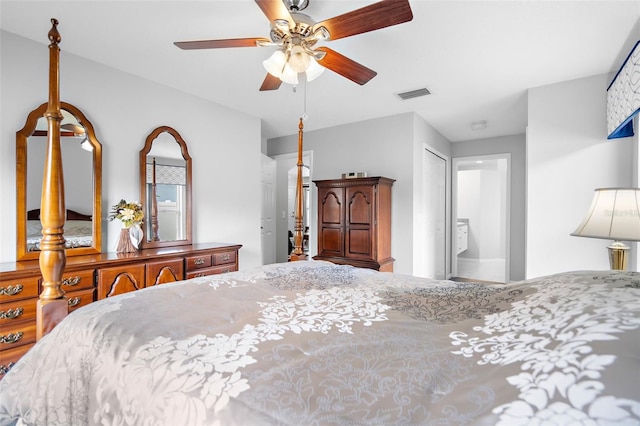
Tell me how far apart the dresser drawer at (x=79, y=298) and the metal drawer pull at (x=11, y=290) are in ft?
0.85

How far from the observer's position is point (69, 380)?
0.91 meters

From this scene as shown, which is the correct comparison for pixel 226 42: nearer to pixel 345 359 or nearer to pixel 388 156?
pixel 345 359

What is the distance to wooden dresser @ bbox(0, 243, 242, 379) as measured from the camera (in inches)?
76.0

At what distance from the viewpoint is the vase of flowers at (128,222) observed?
2.73 meters

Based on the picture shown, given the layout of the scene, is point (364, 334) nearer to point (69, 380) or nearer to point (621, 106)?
point (69, 380)

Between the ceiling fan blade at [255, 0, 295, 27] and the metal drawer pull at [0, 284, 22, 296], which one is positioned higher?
the ceiling fan blade at [255, 0, 295, 27]

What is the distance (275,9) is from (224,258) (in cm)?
241

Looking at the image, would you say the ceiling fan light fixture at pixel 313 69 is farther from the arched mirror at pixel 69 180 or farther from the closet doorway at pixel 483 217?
the closet doorway at pixel 483 217

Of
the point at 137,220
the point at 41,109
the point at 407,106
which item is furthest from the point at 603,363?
the point at 407,106

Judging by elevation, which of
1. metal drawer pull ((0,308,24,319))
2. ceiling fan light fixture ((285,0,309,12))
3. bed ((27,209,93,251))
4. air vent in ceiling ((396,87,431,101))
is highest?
air vent in ceiling ((396,87,431,101))

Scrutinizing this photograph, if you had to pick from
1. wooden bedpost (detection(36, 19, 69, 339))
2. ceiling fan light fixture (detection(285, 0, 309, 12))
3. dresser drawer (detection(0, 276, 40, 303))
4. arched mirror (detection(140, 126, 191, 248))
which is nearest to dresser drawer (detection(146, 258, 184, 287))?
arched mirror (detection(140, 126, 191, 248))

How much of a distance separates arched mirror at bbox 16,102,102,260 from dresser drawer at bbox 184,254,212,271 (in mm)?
744

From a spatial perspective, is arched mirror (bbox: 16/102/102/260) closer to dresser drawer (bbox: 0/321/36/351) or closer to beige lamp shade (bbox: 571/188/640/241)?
dresser drawer (bbox: 0/321/36/351)

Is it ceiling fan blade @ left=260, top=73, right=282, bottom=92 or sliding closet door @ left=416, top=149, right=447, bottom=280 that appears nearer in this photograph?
ceiling fan blade @ left=260, top=73, right=282, bottom=92
